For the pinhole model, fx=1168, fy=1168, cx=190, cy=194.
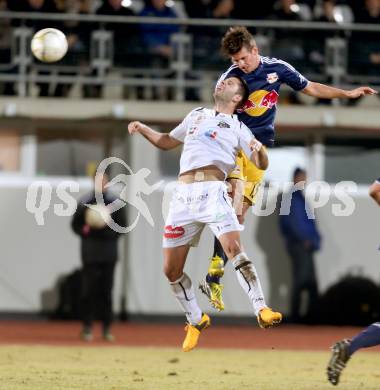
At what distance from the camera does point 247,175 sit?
12.7m

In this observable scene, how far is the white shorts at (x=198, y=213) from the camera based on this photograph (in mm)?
11641

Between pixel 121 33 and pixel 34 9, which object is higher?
pixel 34 9

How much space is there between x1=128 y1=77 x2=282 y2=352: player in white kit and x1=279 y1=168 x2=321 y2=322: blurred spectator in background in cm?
888

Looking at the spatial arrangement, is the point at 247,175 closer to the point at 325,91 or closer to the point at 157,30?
the point at 325,91

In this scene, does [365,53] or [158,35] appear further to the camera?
[365,53]

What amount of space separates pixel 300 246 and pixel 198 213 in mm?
10136

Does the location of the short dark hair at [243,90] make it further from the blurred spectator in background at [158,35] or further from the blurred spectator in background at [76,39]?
the blurred spectator in background at [76,39]

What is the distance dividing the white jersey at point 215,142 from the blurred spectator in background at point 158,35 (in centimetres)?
844

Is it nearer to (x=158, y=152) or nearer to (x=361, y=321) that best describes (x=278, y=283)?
(x=361, y=321)

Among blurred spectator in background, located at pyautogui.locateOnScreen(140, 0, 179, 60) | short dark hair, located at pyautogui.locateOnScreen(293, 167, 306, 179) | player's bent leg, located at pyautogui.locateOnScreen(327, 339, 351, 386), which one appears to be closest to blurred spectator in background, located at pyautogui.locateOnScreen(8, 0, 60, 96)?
blurred spectator in background, located at pyautogui.locateOnScreen(140, 0, 179, 60)

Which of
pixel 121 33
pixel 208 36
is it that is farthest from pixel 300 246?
pixel 121 33

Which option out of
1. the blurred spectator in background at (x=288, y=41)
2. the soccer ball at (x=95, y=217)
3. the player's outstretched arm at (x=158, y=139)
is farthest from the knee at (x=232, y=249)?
the blurred spectator in background at (x=288, y=41)

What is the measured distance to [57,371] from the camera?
14062 mm

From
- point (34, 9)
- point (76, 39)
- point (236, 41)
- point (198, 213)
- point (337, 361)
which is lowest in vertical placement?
point (337, 361)
